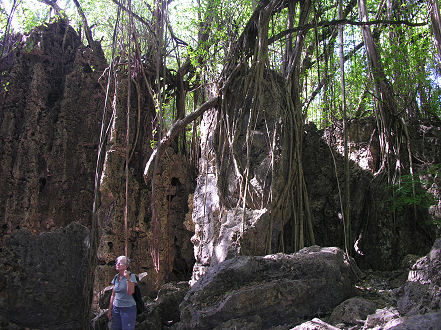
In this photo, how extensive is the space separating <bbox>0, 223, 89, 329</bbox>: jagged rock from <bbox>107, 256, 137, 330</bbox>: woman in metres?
0.84

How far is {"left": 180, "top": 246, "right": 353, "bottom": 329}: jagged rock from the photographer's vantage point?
9.55 feet

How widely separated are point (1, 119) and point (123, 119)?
6.54 ft

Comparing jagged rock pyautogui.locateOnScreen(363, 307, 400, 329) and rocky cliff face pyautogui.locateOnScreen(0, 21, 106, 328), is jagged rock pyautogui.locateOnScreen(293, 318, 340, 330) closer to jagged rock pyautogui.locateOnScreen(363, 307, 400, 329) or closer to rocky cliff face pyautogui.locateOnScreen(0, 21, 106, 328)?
jagged rock pyautogui.locateOnScreen(363, 307, 400, 329)

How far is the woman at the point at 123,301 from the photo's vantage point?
3371mm

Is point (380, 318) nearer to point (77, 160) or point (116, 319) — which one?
point (116, 319)

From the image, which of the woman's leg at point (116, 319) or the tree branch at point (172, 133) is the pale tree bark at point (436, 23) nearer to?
the tree branch at point (172, 133)

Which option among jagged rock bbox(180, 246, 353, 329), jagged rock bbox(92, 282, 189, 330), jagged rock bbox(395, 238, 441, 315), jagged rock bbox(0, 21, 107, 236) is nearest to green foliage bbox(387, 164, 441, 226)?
jagged rock bbox(180, 246, 353, 329)

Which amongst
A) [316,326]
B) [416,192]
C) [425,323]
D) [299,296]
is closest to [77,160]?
[299,296]

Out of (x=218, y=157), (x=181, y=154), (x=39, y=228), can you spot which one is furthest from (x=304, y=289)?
(x=39, y=228)

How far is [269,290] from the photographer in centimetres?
296

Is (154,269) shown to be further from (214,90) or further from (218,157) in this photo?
(214,90)

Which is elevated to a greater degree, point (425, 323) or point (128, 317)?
point (425, 323)

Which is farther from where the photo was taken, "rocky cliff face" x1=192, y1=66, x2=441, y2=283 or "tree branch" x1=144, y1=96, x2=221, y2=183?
"tree branch" x1=144, y1=96, x2=221, y2=183

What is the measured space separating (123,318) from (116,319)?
0.09 m
